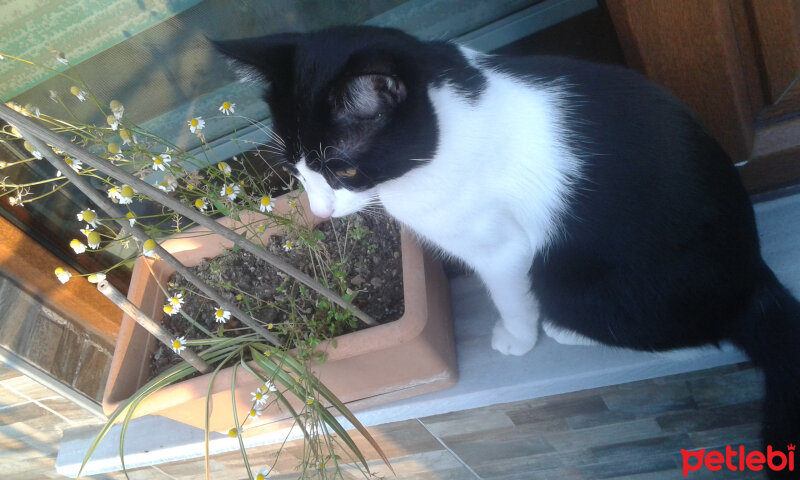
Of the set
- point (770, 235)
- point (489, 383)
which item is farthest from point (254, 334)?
point (770, 235)

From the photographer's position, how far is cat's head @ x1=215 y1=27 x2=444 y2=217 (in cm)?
65

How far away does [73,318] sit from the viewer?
1.32 meters

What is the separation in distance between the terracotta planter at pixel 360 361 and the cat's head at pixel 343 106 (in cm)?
22

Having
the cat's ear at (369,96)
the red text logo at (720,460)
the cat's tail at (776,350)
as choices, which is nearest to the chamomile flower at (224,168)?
the cat's ear at (369,96)

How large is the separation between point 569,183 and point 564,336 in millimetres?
336


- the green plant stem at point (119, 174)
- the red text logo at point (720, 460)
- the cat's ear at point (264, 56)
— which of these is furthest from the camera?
the red text logo at point (720, 460)

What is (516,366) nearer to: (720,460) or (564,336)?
(564,336)

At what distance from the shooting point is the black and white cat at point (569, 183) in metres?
0.73

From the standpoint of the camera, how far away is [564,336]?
3.27 feet

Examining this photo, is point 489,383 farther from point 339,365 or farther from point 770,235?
point 770,235

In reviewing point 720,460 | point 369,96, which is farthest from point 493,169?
point 720,460

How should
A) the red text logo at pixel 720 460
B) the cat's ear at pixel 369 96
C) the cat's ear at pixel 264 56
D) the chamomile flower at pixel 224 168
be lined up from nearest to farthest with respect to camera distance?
the cat's ear at pixel 369 96 → the cat's ear at pixel 264 56 → the chamomile flower at pixel 224 168 → the red text logo at pixel 720 460

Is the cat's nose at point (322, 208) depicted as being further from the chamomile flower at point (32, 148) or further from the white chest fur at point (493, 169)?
the chamomile flower at point (32, 148)

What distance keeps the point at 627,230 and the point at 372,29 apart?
444 millimetres
